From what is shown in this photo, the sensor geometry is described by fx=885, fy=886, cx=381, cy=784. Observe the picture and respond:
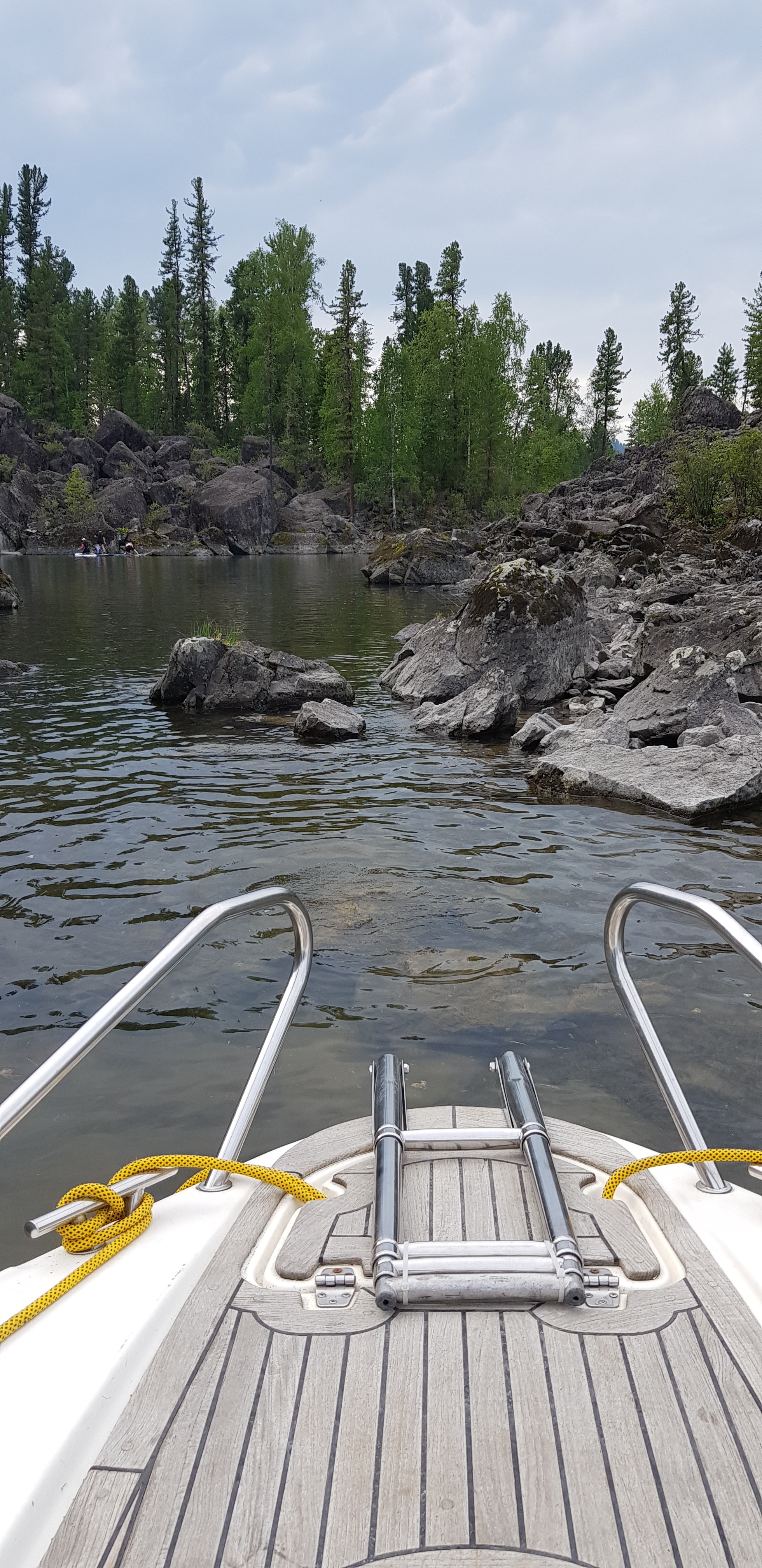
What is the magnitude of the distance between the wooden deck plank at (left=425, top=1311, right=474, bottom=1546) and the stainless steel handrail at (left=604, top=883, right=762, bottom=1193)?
3.24 ft

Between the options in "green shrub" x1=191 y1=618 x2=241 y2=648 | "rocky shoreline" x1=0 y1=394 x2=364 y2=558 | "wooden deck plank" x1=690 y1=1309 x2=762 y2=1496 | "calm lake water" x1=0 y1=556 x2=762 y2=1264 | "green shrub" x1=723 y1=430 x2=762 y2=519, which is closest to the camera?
"wooden deck plank" x1=690 y1=1309 x2=762 y2=1496

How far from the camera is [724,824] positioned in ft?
26.4

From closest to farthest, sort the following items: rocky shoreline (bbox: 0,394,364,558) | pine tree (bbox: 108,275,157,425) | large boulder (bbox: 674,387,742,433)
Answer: large boulder (bbox: 674,387,742,433)
rocky shoreline (bbox: 0,394,364,558)
pine tree (bbox: 108,275,157,425)

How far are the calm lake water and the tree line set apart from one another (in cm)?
6118

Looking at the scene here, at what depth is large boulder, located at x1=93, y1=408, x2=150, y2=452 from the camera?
77250 mm

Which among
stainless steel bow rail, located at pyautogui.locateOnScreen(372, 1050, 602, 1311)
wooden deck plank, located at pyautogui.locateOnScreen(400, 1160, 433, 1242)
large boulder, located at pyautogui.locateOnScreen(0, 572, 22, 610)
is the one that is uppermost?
large boulder, located at pyautogui.locateOnScreen(0, 572, 22, 610)

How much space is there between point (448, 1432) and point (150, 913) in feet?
16.0

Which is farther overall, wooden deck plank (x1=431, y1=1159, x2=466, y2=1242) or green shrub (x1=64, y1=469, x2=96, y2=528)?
green shrub (x1=64, y1=469, x2=96, y2=528)

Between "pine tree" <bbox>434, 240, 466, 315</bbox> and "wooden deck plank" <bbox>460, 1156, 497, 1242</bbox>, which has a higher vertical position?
"pine tree" <bbox>434, 240, 466, 315</bbox>

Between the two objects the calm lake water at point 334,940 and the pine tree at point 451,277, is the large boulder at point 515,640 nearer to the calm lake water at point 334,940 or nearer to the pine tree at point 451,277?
the calm lake water at point 334,940

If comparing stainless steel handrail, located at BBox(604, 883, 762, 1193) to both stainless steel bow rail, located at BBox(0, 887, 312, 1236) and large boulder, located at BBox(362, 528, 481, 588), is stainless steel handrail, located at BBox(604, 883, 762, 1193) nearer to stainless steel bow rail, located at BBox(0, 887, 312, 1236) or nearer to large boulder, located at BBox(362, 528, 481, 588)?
stainless steel bow rail, located at BBox(0, 887, 312, 1236)

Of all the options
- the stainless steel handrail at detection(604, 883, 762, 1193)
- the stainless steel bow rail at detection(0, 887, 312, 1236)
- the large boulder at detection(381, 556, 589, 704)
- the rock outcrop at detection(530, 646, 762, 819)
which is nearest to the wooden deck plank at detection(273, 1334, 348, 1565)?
the stainless steel bow rail at detection(0, 887, 312, 1236)

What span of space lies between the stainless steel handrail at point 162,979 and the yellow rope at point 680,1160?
3.56ft

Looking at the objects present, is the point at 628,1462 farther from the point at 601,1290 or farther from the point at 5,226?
the point at 5,226
